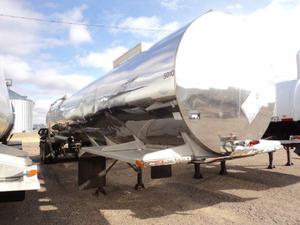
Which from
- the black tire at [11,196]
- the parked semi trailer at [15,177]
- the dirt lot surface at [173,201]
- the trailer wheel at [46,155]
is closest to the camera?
the parked semi trailer at [15,177]

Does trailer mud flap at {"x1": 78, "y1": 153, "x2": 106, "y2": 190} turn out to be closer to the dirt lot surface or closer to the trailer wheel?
the dirt lot surface

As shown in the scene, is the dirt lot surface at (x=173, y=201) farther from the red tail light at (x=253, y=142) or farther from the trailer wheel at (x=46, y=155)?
the trailer wheel at (x=46, y=155)

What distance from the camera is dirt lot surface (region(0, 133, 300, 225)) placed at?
5027 millimetres

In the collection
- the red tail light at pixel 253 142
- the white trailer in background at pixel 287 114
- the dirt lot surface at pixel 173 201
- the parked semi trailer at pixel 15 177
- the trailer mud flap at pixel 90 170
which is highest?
the white trailer in background at pixel 287 114

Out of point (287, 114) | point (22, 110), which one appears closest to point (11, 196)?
point (287, 114)

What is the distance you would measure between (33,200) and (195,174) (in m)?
3.54

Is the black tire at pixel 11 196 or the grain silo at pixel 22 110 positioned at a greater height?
the grain silo at pixel 22 110

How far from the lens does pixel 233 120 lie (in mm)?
4621

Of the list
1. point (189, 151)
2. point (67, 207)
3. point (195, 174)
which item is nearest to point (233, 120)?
point (189, 151)

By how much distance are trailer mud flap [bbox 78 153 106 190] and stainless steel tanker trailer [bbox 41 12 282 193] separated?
0.73 metres

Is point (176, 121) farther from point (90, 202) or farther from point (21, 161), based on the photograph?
point (90, 202)

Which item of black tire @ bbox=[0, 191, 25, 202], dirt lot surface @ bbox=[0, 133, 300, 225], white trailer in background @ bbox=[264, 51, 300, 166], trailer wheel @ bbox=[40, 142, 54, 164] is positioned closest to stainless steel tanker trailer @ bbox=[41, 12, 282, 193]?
dirt lot surface @ bbox=[0, 133, 300, 225]

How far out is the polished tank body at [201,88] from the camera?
4277 mm

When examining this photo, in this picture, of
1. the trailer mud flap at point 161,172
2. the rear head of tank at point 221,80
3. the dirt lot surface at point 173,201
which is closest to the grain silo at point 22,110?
the dirt lot surface at point 173,201
